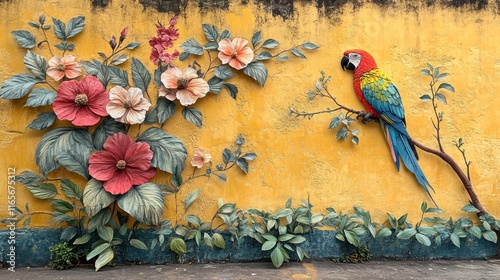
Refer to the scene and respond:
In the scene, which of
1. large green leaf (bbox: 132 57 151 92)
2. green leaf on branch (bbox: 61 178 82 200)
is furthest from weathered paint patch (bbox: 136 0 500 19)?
green leaf on branch (bbox: 61 178 82 200)

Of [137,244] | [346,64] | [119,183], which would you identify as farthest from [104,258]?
[346,64]

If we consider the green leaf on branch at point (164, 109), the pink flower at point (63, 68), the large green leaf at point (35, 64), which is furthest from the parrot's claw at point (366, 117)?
the large green leaf at point (35, 64)

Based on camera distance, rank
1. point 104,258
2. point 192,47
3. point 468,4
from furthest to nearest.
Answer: point 468,4 → point 192,47 → point 104,258

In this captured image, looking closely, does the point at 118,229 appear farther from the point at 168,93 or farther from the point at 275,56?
the point at 275,56

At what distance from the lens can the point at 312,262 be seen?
11.5 feet

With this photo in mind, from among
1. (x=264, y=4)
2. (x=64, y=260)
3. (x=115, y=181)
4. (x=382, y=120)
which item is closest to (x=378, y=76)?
(x=382, y=120)

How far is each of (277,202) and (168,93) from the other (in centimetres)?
124

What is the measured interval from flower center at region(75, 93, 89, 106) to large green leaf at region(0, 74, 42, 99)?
352 mm

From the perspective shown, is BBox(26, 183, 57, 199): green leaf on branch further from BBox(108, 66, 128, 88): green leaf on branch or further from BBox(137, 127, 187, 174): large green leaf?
BBox(108, 66, 128, 88): green leaf on branch

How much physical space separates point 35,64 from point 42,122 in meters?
0.45

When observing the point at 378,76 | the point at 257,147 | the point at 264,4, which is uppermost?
the point at 264,4

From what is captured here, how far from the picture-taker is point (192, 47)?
3508 mm

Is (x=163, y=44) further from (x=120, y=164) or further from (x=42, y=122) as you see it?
(x=42, y=122)

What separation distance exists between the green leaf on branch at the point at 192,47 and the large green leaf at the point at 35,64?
108cm
